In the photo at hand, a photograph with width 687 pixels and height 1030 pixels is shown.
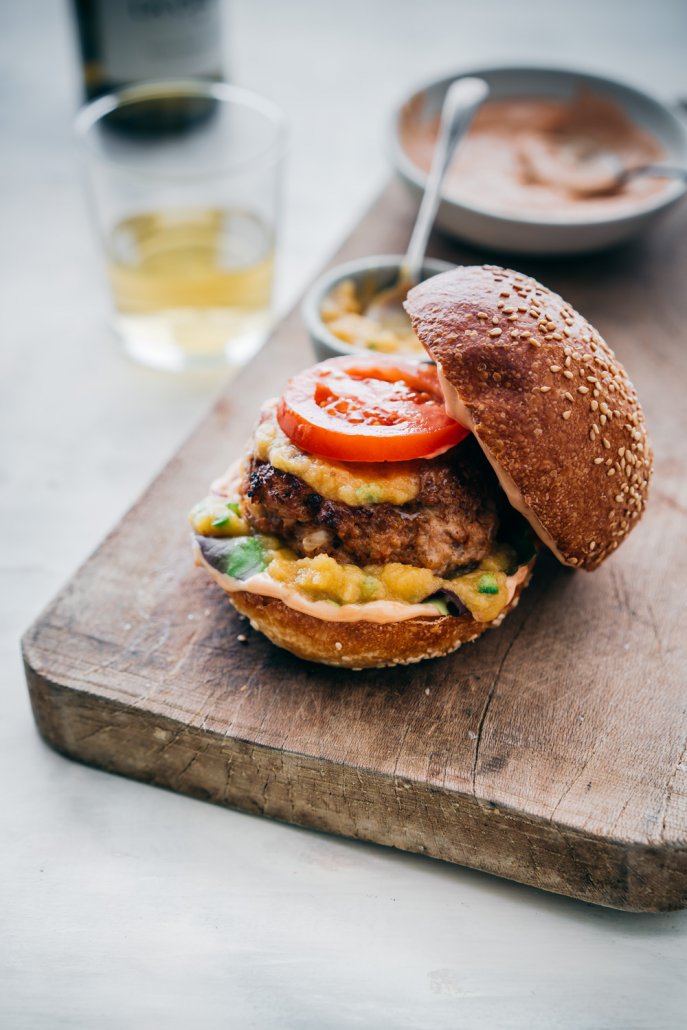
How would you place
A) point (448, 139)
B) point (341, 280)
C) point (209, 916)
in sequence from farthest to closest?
point (448, 139) → point (341, 280) → point (209, 916)

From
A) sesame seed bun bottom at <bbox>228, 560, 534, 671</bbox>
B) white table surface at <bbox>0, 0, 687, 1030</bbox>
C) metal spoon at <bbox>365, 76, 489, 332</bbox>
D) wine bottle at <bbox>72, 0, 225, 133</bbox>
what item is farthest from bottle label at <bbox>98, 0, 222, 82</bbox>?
sesame seed bun bottom at <bbox>228, 560, 534, 671</bbox>

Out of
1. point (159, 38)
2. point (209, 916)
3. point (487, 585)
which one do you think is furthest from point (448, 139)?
point (209, 916)

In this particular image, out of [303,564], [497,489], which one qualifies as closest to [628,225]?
[497,489]

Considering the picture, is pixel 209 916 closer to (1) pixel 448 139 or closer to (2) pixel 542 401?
(2) pixel 542 401

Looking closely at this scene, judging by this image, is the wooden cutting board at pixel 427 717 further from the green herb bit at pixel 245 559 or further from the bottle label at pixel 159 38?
the bottle label at pixel 159 38

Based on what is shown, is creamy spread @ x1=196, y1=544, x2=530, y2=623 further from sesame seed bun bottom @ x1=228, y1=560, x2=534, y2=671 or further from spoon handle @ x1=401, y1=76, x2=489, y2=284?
spoon handle @ x1=401, y1=76, x2=489, y2=284

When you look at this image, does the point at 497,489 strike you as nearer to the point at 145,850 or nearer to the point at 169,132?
the point at 145,850

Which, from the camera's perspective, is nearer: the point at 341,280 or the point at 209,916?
the point at 209,916
